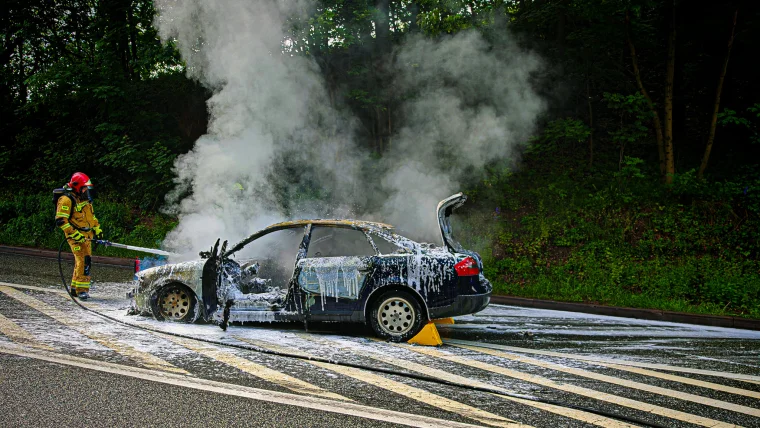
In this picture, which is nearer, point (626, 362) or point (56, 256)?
point (626, 362)

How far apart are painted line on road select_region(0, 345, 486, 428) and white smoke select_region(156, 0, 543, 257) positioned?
3.89 meters

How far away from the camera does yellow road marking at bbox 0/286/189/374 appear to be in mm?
5523

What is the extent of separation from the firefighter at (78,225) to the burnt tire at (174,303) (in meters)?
2.14

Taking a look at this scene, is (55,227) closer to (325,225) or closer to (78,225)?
(78,225)

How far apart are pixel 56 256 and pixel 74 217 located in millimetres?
6338

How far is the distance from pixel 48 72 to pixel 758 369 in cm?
1813

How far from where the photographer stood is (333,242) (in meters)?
7.46

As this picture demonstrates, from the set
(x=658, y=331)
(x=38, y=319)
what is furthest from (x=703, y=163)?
(x=38, y=319)

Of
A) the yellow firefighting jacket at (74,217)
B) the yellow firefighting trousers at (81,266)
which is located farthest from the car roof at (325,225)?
the yellow firefighting jacket at (74,217)

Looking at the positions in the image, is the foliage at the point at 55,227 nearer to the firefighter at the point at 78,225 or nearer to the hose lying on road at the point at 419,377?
the firefighter at the point at 78,225

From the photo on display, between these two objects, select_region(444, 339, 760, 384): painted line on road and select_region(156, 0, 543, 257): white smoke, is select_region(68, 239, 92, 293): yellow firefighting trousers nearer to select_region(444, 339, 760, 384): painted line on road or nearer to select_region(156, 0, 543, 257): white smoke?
select_region(156, 0, 543, 257): white smoke

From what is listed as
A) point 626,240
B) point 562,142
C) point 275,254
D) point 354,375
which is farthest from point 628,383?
point 562,142

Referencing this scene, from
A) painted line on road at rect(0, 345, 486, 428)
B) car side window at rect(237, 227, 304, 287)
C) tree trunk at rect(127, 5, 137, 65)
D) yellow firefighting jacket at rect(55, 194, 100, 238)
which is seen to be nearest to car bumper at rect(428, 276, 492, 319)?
car side window at rect(237, 227, 304, 287)

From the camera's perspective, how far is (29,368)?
5.23 metres
